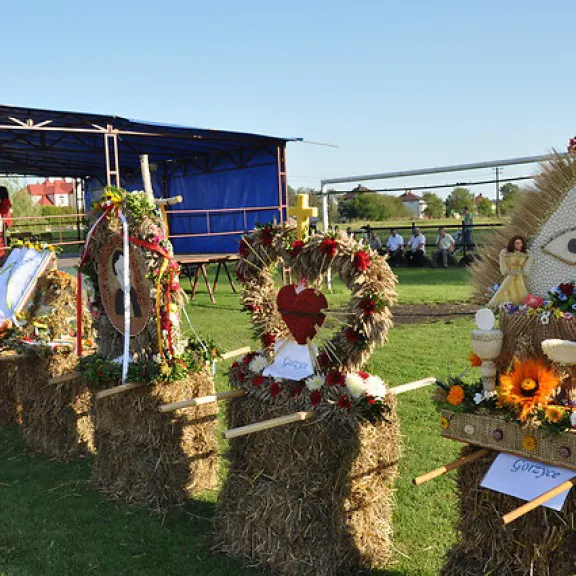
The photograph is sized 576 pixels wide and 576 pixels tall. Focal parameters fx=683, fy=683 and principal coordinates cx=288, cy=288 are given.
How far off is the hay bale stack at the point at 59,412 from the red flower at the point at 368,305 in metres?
3.12

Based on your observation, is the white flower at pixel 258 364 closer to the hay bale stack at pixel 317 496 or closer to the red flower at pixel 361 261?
the hay bale stack at pixel 317 496

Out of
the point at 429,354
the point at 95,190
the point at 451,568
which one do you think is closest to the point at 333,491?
the point at 451,568

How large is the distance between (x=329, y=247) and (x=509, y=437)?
1.39 metres

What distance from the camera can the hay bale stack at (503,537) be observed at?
2828 mm

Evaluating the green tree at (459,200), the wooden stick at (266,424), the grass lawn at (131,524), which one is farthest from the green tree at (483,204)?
the wooden stick at (266,424)

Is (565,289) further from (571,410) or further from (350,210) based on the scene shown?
(350,210)

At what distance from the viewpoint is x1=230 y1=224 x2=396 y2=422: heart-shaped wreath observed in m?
3.66

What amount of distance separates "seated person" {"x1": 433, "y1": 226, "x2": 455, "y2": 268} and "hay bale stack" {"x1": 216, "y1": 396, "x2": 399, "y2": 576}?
1600 cm

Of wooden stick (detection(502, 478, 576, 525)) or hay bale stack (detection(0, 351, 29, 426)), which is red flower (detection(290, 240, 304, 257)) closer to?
wooden stick (detection(502, 478, 576, 525))

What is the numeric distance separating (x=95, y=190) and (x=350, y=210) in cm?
2689

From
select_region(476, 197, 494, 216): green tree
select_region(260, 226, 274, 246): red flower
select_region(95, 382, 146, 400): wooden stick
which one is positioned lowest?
select_region(95, 382, 146, 400): wooden stick

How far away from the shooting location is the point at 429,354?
28.5 feet

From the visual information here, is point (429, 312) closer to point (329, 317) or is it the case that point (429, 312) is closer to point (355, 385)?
point (329, 317)

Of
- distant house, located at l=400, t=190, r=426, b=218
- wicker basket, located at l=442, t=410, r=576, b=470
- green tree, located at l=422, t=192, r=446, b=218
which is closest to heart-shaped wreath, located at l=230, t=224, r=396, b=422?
wicker basket, located at l=442, t=410, r=576, b=470
